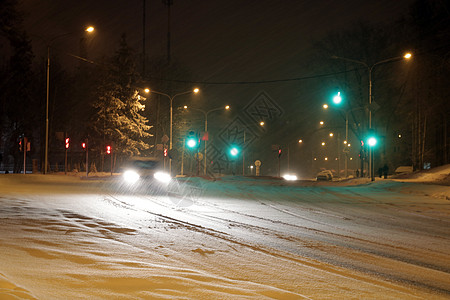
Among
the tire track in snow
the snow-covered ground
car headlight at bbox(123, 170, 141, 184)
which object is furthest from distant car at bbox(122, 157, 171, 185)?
the tire track in snow

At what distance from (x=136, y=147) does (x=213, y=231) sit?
51308mm

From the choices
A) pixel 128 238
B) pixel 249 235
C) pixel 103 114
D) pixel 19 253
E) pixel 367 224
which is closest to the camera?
pixel 19 253

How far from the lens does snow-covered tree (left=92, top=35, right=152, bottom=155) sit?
2295 inches

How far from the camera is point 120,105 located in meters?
58.3

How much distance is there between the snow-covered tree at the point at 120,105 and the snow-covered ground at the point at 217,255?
4456cm

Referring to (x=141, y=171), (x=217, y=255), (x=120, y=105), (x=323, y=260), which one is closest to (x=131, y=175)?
(x=141, y=171)

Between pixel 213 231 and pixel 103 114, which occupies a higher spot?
pixel 103 114

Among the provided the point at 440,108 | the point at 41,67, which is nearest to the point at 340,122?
the point at 440,108

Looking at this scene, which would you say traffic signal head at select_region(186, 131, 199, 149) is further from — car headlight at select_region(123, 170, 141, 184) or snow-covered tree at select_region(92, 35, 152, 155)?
snow-covered tree at select_region(92, 35, 152, 155)

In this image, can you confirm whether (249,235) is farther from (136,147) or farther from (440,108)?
(136,147)

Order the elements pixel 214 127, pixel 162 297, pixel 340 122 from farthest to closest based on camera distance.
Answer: pixel 214 127 < pixel 340 122 < pixel 162 297

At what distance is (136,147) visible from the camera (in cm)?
6059

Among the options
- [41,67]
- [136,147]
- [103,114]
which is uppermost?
[41,67]

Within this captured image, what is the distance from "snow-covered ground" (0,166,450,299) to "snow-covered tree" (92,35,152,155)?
44563mm
